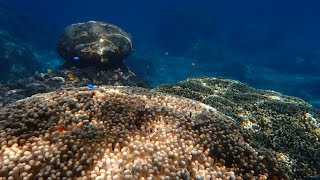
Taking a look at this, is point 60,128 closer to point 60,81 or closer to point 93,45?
point 60,81

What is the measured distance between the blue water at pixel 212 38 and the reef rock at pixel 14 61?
4.25 m

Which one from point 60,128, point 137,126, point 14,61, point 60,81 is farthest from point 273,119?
point 14,61

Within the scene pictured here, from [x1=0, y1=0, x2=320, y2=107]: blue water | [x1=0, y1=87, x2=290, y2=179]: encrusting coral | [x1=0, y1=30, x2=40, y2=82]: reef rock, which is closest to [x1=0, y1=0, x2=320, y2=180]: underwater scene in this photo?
[x1=0, y1=87, x2=290, y2=179]: encrusting coral

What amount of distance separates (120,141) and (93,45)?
769 centimetres

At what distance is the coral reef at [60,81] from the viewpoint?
9.44 meters

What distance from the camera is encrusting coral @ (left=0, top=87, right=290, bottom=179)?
275cm

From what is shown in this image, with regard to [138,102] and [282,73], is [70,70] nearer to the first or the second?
[138,102]

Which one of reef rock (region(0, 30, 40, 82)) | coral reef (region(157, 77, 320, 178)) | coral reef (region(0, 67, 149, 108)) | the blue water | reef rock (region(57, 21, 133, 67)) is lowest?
coral reef (region(157, 77, 320, 178))

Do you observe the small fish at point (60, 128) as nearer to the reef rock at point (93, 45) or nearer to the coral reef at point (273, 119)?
the coral reef at point (273, 119)

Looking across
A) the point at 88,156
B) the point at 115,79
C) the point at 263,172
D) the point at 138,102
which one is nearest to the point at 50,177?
the point at 88,156

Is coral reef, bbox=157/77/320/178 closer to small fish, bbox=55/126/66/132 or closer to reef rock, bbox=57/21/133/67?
small fish, bbox=55/126/66/132

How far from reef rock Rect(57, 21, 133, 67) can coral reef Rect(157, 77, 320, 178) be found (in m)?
4.33

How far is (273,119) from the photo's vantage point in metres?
5.30

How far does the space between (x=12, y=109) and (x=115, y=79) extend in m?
7.10
